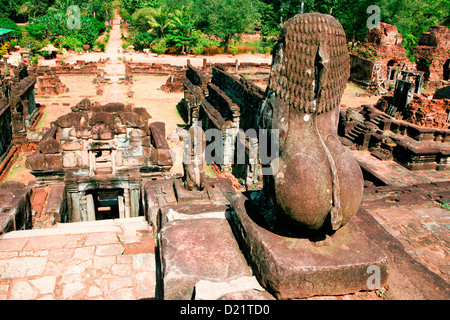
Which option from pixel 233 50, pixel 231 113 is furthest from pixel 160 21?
pixel 231 113

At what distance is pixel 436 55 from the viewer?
33.8m

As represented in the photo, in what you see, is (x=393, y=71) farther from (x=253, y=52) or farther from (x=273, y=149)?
(x=273, y=149)

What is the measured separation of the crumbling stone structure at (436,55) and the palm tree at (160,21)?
1108 inches

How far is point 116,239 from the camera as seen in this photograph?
20.2ft

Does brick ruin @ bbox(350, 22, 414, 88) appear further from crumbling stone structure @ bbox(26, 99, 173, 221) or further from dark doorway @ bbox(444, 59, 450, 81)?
crumbling stone structure @ bbox(26, 99, 173, 221)

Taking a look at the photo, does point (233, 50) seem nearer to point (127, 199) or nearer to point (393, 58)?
point (393, 58)

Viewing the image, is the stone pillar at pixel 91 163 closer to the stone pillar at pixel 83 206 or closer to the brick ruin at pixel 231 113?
the stone pillar at pixel 83 206

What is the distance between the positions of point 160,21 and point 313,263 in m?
46.0

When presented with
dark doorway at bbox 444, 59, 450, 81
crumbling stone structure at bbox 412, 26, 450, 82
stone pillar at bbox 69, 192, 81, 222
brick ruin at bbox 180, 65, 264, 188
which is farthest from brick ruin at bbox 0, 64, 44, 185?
dark doorway at bbox 444, 59, 450, 81

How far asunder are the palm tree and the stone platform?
44090 millimetres

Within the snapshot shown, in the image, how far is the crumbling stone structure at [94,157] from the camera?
9.99 metres

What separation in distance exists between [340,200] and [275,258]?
84 centimetres

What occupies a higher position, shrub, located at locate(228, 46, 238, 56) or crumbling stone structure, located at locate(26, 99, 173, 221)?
shrub, located at locate(228, 46, 238, 56)

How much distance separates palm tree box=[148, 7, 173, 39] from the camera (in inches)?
1740
